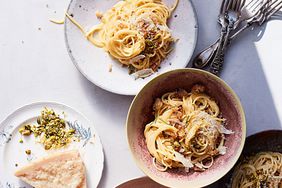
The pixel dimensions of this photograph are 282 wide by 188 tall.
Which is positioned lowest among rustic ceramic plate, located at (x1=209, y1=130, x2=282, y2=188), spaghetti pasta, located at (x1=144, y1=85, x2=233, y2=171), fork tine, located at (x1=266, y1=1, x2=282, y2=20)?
rustic ceramic plate, located at (x1=209, y1=130, x2=282, y2=188)

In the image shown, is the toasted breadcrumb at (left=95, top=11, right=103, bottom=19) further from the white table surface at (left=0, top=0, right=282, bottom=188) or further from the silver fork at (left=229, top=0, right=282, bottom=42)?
the silver fork at (left=229, top=0, right=282, bottom=42)

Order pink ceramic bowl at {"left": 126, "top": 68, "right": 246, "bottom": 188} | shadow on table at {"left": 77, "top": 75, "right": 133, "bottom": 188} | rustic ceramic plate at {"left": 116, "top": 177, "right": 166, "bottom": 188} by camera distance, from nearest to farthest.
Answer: pink ceramic bowl at {"left": 126, "top": 68, "right": 246, "bottom": 188} → rustic ceramic plate at {"left": 116, "top": 177, "right": 166, "bottom": 188} → shadow on table at {"left": 77, "top": 75, "right": 133, "bottom": 188}

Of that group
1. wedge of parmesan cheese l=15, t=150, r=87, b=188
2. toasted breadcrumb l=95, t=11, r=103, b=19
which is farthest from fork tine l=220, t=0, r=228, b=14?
wedge of parmesan cheese l=15, t=150, r=87, b=188

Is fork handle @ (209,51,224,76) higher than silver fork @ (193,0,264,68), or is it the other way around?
silver fork @ (193,0,264,68)

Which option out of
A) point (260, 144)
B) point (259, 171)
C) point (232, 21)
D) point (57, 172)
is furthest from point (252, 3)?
point (57, 172)

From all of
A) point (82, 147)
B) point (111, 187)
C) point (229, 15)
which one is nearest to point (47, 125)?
point (82, 147)

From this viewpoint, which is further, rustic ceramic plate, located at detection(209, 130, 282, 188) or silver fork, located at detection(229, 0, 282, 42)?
silver fork, located at detection(229, 0, 282, 42)

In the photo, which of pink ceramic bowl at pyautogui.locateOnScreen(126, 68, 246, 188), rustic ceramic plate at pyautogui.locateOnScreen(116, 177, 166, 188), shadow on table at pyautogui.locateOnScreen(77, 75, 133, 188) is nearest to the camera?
→ pink ceramic bowl at pyautogui.locateOnScreen(126, 68, 246, 188)
